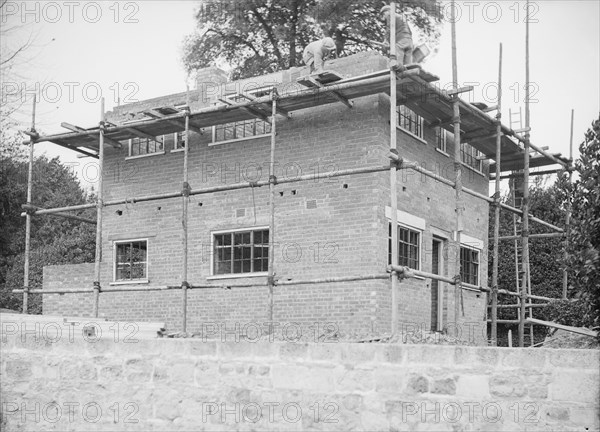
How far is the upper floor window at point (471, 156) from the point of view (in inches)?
779

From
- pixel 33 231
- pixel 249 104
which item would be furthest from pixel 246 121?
pixel 33 231

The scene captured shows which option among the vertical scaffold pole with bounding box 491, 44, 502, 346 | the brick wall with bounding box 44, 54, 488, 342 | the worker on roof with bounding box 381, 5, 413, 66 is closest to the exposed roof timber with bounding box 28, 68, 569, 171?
the vertical scaffold pole with bounding box 491, 44, 502, 346

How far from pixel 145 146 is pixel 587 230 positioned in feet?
44.0

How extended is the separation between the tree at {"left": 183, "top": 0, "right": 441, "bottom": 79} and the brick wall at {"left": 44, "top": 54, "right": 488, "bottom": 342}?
37.4ft

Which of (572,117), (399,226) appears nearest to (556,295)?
(572,117)

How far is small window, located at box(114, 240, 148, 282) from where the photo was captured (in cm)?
1872

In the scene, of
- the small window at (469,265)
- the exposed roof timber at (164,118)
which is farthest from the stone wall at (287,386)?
the small window at (469,265)

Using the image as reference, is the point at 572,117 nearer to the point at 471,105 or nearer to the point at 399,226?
the point at 471,105

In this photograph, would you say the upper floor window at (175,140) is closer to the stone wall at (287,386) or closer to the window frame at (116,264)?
the window frame at (116,264)

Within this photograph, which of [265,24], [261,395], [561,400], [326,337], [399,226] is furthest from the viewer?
[265,24]

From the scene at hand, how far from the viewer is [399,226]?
631 inches

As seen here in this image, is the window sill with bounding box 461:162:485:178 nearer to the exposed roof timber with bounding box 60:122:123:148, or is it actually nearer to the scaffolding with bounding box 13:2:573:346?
the scaffolding with bounding box 13:2:573:346

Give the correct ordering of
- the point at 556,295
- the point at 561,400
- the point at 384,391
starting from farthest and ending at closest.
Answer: the point at 556,295
the point at 384,391
the point at 561,400

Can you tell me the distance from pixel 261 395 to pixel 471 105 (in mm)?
9520
